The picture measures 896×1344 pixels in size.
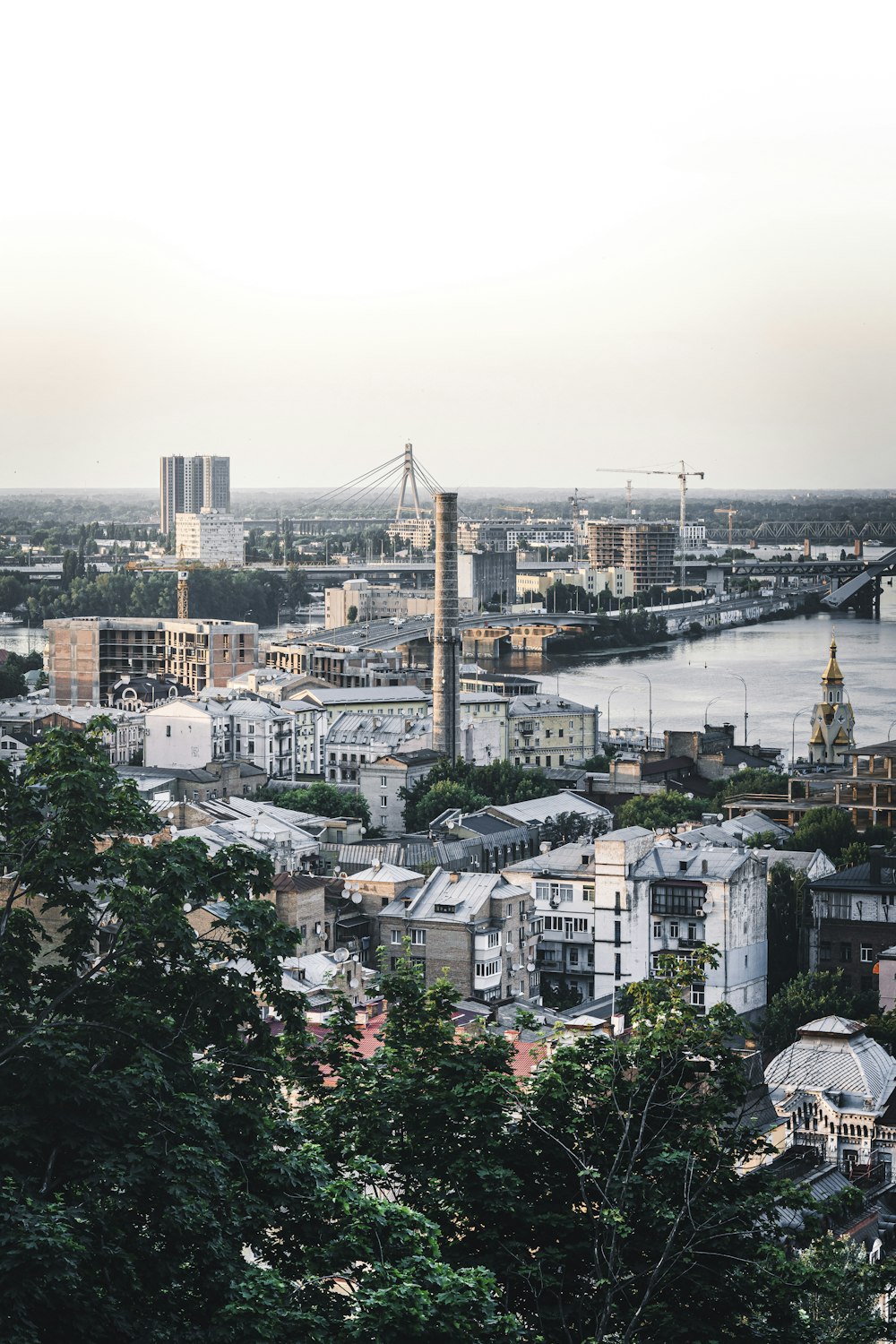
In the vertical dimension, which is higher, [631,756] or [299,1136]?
[299,1136]

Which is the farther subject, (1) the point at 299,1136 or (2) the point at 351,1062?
(2) the point at 351,1062

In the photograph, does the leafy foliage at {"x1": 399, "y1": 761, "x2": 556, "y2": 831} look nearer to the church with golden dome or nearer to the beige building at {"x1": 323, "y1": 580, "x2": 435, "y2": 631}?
the church with golden dome

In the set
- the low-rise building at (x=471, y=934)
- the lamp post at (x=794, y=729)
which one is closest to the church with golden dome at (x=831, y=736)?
the lamp post at (x=794, y=729)

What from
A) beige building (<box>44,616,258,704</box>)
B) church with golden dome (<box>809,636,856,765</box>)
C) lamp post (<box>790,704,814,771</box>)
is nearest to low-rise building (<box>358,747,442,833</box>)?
lamp post (<box>790,704,814,771</box>)

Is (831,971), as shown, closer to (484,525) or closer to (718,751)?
(718,751)

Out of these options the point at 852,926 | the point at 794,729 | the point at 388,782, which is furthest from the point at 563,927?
the point at 794,729

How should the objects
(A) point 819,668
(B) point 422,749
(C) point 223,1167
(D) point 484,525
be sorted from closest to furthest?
1. (C) point 223,1167
2. (B) point 422,749
3. (A) point 819,668
4. (D) point 484,525

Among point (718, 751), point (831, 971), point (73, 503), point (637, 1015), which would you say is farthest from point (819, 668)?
point (73, 503)
